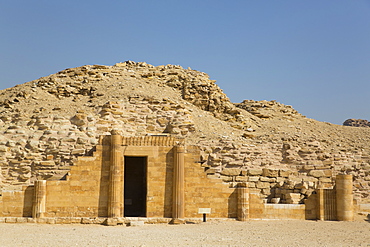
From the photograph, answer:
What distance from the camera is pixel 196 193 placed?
24.2 m

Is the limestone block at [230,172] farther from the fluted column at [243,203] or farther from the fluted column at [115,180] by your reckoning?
the fluted column at [115,180]

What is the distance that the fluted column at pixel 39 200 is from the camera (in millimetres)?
23000

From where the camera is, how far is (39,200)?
23031 mm

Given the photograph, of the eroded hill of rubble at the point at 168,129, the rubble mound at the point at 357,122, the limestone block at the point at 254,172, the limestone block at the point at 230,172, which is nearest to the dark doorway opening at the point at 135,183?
the eroded hill of rubble at the point at 168,129

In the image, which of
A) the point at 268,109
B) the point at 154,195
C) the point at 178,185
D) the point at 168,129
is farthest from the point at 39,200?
the point at 268,109

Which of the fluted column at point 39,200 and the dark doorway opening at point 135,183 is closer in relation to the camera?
the fluted column at point 39,200

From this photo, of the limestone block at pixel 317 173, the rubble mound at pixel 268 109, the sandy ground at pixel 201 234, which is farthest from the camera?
the rubble mound at pixel 268 109

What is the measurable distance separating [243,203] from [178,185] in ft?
9.95

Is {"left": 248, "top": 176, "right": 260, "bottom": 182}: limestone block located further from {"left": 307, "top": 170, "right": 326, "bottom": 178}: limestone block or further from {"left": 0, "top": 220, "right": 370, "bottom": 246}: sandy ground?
{"left": 307, "top": 170, "right": 326, "bottom": 178}: limestone block

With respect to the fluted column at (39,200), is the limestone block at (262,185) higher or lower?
higher

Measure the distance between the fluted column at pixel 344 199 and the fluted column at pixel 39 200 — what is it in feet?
43.8

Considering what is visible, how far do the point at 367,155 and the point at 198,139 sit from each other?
12835 millimetres

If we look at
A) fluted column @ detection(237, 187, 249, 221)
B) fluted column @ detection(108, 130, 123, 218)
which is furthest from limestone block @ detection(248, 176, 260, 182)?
fluted column @ detection(108, 130, 123, 218)

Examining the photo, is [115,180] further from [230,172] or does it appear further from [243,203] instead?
[230,172]
